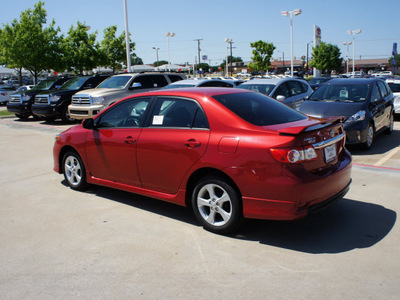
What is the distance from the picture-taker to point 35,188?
655 cm

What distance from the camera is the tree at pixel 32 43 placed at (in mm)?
27130

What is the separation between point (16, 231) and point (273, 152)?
3183 millimetres

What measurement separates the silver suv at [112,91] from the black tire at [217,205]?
10.0 m

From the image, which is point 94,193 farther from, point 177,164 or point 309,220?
point 309,220

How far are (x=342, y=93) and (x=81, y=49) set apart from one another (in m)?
27.5

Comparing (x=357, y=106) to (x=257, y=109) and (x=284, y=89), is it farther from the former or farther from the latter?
(x=257, y=109)

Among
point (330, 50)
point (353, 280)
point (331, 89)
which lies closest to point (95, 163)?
point (353, 280)

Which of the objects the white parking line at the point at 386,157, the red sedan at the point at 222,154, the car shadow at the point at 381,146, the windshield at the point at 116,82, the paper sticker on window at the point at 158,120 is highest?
the windshield at the point at 116,82

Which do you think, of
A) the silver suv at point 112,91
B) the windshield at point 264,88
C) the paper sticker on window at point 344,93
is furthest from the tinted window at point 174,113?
the silver suv at point 112,91

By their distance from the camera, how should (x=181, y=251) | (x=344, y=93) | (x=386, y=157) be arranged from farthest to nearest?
(x=344, y=93) < (x=386, y=157) < (x=181, y=251)

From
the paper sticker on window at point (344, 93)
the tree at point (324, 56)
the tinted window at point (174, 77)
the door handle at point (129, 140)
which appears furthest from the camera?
the tree at point (324, 56)

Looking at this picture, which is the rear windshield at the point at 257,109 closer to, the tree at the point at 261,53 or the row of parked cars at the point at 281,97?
the row of parked cars at the point at 281,97

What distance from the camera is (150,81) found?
14.9 m

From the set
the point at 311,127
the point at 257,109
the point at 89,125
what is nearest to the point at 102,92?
the point at 89,125
